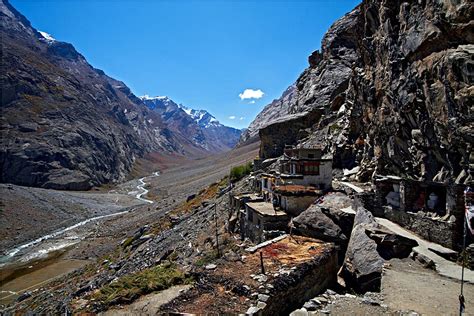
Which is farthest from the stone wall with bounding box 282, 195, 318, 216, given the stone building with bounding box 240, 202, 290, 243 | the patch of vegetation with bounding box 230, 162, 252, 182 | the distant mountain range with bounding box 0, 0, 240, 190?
the distant mountain range with bounding box 0, 0, 240, 190

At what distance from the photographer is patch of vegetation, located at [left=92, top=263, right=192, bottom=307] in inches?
439

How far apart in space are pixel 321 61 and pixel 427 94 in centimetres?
5164

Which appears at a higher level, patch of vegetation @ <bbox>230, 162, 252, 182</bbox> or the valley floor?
patch of vegetation @ <bbox>230, 162, 252, 182</bbox>

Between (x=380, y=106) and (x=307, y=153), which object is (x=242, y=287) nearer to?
(x=307, y=153)

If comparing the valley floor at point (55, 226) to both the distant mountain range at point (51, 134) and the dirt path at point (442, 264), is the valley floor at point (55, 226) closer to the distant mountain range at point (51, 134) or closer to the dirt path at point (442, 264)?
the distant mountain range at point (51, 134)

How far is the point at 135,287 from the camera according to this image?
11.8 meters

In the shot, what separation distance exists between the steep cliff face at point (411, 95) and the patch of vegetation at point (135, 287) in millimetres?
15461

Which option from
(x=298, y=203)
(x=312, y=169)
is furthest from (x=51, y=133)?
(x=298, y=203)

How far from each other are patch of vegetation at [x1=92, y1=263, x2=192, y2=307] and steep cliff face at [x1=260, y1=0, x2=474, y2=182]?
1546 cm

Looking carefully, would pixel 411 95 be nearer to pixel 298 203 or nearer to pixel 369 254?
A: pixel 298 203

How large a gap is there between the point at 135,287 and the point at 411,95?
21.8 metres

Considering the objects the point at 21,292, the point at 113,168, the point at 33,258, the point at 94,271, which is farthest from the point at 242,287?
the point at 113,168

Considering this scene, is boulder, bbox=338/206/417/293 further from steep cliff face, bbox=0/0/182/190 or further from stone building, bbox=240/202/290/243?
steep cliff face, bbox=0/0/182/190

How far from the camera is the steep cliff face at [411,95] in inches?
684
